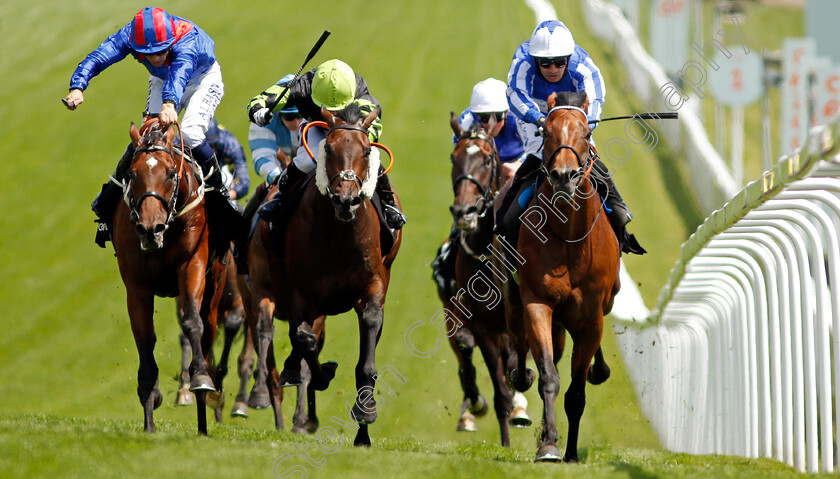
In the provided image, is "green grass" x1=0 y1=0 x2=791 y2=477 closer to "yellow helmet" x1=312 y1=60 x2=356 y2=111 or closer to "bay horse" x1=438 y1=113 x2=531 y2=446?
"bay horse" x1=438 y1=113 x2=531 y2=446

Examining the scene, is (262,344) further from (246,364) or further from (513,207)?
(513,207)

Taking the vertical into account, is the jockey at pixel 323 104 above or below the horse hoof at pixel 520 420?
above

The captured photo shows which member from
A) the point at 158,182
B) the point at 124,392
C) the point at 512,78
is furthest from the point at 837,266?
the point at 124,392

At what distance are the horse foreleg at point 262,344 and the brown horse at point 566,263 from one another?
2.02 meters

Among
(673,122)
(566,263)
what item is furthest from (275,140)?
(673,122)

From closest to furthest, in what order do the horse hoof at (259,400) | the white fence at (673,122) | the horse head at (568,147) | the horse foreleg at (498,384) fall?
1. the horse head at (568,147)
2. the horse foreleg at (498,384)
3. the horse hoof at (259,400)
4. the white fence at (673,122)

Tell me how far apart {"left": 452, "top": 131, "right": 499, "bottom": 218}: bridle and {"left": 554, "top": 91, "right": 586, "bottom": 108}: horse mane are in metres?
1.85

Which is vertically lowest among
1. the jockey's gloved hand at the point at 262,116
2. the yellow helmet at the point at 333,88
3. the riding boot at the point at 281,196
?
the riding boot at the point at 281,196

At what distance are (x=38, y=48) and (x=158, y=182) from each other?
999 inches

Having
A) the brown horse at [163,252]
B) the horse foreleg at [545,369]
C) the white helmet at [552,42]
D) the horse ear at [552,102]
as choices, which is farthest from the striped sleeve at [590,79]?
the brown horse at [163,252]

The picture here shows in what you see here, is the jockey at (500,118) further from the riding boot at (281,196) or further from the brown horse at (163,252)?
the brown horse at (163,252)

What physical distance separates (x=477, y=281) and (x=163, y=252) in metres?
2.95

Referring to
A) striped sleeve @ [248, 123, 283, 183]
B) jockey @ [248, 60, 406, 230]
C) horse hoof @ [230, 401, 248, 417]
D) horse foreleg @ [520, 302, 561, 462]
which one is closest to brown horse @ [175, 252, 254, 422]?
horse hoof @ [230, 401, 248, 417]

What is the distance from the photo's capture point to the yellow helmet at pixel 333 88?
711 centimetres
